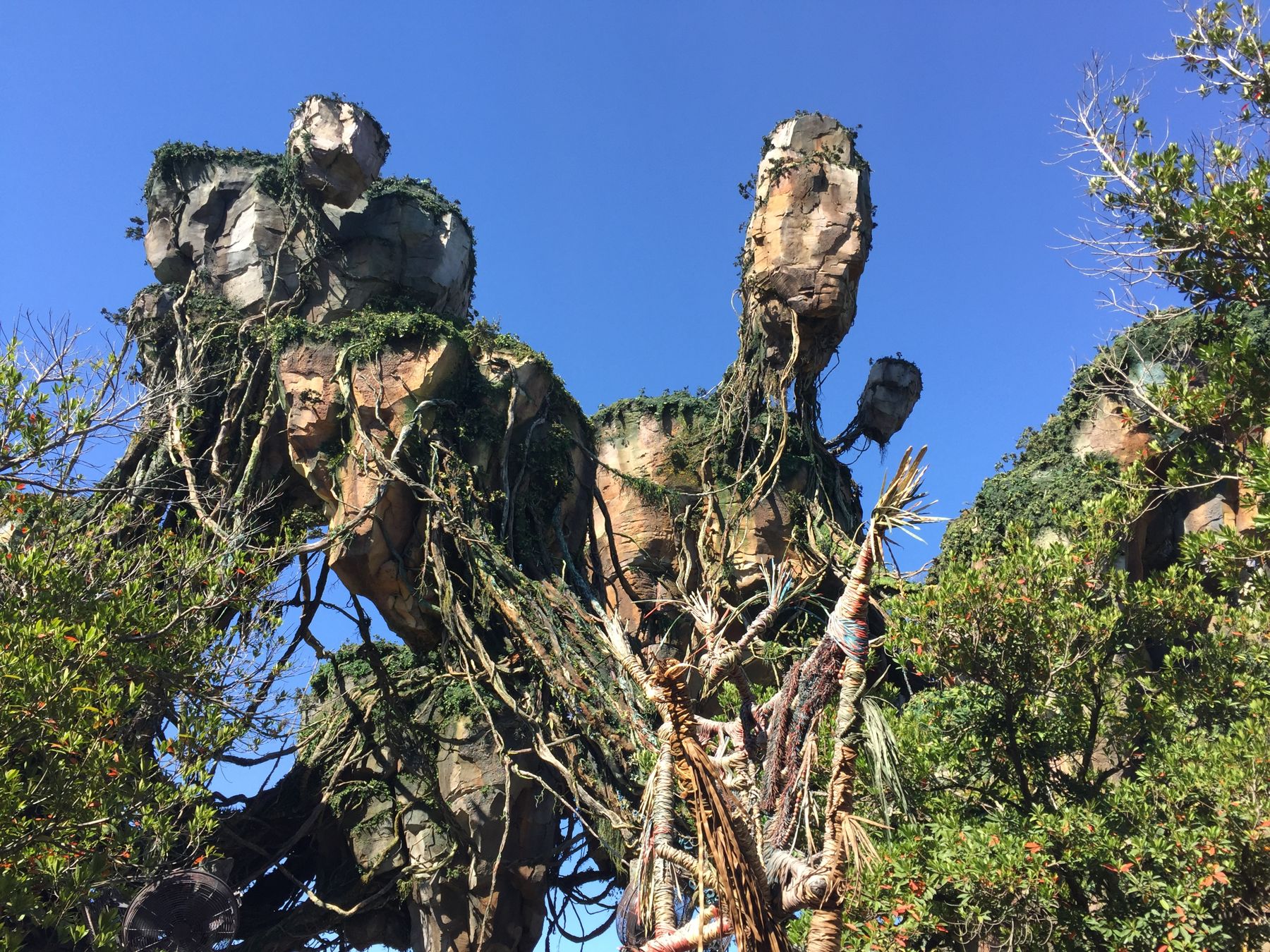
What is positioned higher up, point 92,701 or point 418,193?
point 418,193

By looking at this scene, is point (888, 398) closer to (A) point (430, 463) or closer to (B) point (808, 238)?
(B) point (808, 238)

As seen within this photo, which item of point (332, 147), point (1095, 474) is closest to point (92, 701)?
point (332, 147)

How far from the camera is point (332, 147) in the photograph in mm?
15547

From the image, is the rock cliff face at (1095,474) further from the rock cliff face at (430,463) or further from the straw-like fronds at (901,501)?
the straw-like fronds at (901,501)

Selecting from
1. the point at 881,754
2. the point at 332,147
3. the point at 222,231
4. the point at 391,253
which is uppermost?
the point at 332,147

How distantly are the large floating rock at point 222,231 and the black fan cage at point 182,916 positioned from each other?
7.38 m

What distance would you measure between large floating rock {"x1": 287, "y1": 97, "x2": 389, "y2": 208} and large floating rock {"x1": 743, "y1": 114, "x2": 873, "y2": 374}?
586cm

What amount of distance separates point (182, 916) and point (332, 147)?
387 inches

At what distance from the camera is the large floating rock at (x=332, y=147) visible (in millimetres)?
15547

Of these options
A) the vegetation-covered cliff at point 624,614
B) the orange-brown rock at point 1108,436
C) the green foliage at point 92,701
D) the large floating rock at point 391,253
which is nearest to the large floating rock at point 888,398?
the vegetation-covered cliff at point 624,614

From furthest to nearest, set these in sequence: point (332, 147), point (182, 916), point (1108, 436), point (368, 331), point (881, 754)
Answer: point (1108, 436) < point (332, 147) < point (368, 331) < point (182, 916) < point (881, 754)

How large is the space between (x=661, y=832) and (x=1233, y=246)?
5448 mm

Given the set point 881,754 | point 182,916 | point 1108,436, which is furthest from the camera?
point 1108,436

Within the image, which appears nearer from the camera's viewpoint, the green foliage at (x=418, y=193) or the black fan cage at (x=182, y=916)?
→ the black fan cage at (x=182, y=916)
